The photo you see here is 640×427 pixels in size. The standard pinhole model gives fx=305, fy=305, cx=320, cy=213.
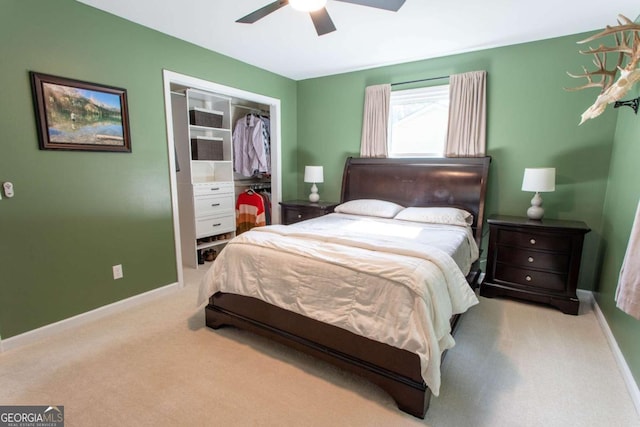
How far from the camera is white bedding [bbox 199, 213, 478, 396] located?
1.60m

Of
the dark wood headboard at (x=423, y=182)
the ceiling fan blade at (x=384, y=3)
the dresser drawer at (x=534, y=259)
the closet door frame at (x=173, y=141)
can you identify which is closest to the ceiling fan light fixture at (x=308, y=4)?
the ceiling fan blade at (x=384, y=3)

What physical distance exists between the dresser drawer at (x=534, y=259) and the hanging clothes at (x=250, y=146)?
10.8 ft

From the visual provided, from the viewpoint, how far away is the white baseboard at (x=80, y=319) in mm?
2211

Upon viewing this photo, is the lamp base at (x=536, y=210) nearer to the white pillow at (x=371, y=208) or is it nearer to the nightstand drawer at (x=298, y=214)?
the white pillow at (x=371, y=208)

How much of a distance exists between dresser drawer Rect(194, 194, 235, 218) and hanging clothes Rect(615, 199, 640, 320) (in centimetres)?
384

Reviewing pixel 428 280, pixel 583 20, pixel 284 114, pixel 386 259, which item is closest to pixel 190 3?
pixel 284 114

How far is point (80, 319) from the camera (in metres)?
2.54

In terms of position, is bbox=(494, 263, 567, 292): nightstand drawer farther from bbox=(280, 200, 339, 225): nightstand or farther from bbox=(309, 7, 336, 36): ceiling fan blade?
bbox=(309, 7, 336, 36): ceiling fan blade

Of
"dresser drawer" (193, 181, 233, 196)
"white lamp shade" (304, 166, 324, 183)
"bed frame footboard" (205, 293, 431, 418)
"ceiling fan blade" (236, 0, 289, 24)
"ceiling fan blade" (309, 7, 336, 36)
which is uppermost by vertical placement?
"ceiling fan blade" (236, 0, 289, 24)

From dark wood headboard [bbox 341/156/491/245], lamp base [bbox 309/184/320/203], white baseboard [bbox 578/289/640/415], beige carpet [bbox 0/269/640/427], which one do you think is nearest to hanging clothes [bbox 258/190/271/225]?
lamp base [bbox 309/184/320/203]

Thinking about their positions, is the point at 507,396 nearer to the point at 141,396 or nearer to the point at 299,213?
the point at 141,396

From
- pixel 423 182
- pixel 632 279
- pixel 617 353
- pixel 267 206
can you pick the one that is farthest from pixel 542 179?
pixel 267 206

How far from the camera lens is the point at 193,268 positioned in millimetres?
3928

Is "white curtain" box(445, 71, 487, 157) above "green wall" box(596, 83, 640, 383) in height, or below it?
above
